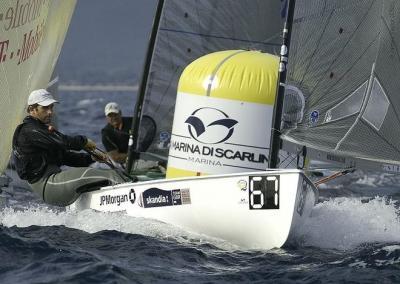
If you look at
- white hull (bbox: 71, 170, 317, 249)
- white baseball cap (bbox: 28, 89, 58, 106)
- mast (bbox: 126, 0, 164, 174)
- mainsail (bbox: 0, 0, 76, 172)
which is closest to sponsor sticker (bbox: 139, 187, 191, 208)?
white hull (bbox: 71, 170, 317, 249)

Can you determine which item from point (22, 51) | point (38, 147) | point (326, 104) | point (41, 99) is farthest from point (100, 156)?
point (326, 104)

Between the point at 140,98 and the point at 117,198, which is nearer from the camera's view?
the point at 117,198

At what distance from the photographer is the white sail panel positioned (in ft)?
Answer: 34.5

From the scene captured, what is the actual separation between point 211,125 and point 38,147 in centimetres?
142

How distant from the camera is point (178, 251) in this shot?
743cm

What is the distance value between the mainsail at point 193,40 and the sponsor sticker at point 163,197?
95.8 inches

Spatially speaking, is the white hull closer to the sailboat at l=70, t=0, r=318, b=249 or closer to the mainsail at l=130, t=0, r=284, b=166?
the sailboat at l=70, t=0, r=318, b=249

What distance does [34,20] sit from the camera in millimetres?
9109

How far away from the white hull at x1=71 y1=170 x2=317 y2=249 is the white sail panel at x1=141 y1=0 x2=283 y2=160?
247 cm

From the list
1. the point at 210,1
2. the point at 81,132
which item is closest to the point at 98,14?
the point at 81,132

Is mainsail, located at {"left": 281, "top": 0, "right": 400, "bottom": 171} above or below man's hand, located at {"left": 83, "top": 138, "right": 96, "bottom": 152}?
above

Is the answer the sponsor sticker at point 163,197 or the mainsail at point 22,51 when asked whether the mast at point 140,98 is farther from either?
the sponsor sticker at point 163,197

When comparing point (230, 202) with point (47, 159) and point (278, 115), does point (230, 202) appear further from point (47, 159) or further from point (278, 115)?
point (47, 159)

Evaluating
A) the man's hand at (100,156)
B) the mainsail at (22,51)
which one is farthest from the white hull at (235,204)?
the mainsail at (22,51)
